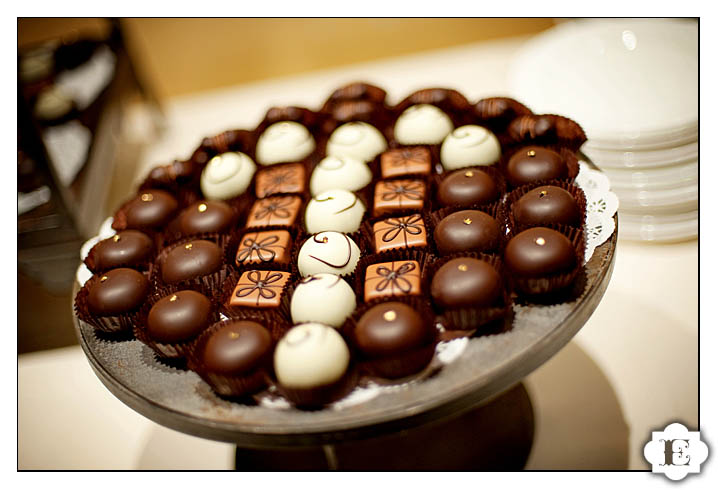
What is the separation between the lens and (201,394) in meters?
1.19

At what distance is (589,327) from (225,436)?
1.47m

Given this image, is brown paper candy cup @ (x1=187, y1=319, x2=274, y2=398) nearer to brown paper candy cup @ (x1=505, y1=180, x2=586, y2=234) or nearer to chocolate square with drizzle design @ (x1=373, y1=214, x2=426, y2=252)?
chocolate square with drizzle design @ (x1=373, y1=214, x2=426, y2=252)

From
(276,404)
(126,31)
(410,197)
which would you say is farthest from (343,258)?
(126,31)

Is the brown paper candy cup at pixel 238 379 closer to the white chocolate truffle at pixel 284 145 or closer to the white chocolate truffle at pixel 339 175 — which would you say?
the white chocolate truffle at pixel 339 175

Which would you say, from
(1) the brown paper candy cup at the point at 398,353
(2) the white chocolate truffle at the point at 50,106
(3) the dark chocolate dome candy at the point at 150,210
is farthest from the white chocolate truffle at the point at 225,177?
(2) the white chocolate truffle at the point at 50,106

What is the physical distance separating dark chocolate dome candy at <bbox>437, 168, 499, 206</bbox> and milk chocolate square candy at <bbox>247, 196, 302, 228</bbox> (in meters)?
0.37

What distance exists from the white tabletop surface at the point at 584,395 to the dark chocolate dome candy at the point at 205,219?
78 cm

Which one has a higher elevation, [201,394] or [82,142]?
[82,142]

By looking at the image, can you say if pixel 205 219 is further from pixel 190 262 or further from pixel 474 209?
pixel 474 209

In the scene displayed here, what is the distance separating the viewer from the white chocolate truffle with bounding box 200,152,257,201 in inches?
68.2

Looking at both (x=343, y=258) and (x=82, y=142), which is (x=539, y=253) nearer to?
(x=343, y=258)

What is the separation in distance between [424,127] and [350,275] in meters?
0.62

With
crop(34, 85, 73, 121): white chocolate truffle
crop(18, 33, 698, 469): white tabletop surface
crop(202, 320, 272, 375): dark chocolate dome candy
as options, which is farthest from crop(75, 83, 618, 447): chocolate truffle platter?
crop(34, 85, 73, 121): white chocolate truffle

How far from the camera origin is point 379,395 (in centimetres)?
113
